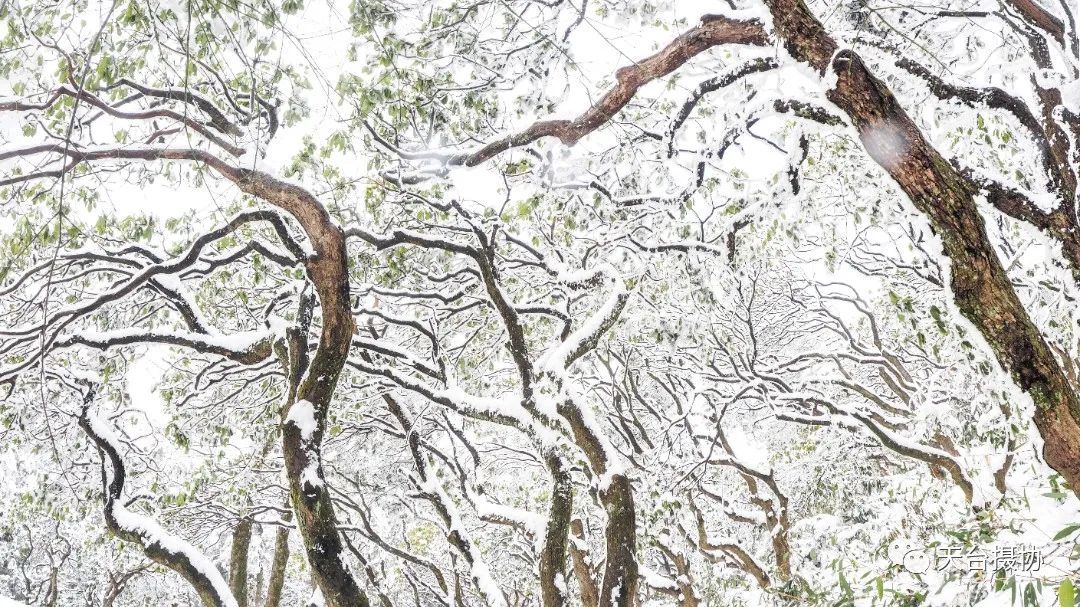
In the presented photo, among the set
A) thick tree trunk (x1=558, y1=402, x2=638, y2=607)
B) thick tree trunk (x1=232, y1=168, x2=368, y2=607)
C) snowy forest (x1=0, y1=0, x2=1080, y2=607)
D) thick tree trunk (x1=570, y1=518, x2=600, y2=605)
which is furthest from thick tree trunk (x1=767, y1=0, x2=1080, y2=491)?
thick tree trunk (x1=570, y1=518, x2=600, y2=605)

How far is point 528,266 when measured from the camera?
758 cm

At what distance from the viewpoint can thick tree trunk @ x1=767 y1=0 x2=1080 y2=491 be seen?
265cm

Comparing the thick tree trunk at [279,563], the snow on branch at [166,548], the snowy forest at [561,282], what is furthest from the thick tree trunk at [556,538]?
the thick tree trunk at [279,563]

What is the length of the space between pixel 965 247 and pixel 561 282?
4.05m

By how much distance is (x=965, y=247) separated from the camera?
2768 millimetres

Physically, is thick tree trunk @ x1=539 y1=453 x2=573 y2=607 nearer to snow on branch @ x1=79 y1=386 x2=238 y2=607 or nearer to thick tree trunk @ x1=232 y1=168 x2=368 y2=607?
thick tree trunk @ x1=232 y1=168 x2=368 y2=607

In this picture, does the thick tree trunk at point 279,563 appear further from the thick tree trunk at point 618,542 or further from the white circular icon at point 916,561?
the white circular icon at point 916,561

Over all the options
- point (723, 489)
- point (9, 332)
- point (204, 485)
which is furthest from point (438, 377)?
point (723, 489)

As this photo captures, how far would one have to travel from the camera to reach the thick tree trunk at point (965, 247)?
2.65m

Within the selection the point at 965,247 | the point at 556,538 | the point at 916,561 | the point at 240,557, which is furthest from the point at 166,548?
the point at 965,247

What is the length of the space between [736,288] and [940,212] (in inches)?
123

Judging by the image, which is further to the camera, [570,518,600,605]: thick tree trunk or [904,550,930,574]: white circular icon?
[570,518,600,605]: thick tree trunk

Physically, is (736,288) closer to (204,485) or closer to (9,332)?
(9,332)

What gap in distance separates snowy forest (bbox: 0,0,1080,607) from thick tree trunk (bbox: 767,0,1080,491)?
1 centimetres
